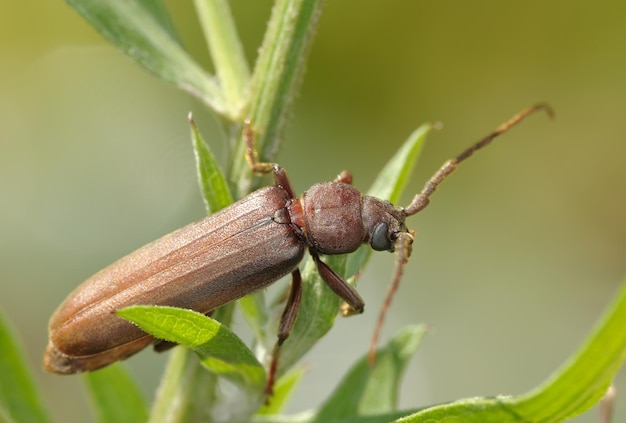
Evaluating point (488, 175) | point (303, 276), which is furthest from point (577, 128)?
point (303, 276)

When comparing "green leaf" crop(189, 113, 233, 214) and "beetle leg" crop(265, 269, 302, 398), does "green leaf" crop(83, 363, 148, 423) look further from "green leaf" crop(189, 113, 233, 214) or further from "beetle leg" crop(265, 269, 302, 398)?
"green leaf" crop(189, 113, 233, 214)

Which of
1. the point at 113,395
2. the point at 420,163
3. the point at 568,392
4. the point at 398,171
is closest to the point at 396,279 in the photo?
the point at 398,171

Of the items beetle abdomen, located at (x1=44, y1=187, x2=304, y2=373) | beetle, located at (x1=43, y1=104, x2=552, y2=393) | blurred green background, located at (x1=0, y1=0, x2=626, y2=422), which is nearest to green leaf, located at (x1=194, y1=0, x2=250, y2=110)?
beetle, located at (x1=43, y1=104, x2=552, y2=393)

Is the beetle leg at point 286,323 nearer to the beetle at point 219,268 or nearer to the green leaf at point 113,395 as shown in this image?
the beetle at point 219,268

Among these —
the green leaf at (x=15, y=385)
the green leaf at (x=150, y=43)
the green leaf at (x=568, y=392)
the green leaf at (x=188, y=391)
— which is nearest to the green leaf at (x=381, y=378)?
the green leaf at (x=188, y=391)

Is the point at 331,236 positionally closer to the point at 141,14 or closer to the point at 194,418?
the point at 194,418
